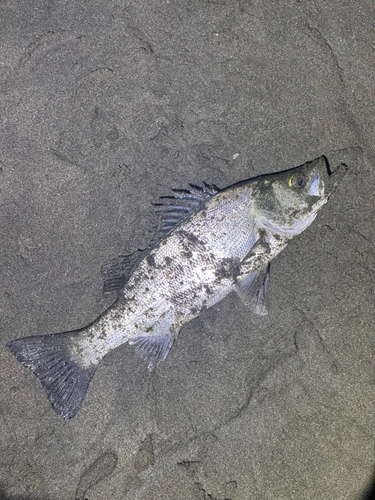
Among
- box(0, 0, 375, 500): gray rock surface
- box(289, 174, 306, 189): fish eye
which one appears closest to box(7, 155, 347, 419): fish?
box(289, 174, 306, 189): fish eye

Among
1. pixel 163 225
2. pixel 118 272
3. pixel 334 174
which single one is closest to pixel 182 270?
pixel 163 225

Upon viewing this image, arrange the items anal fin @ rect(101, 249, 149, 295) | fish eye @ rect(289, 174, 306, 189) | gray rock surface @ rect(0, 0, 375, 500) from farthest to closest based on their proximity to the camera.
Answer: gray rock surface @ rect(0, 0, 375, 500), anal fin @ rect(101, 249, 149, 295), fish eye @ rect(289, 174, 306, 189)

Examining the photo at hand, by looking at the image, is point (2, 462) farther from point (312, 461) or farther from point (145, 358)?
point (312, 461)

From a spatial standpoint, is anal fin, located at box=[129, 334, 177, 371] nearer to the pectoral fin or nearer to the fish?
the fish

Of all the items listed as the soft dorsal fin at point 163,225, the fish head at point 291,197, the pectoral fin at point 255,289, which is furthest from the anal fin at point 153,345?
the fish head at point 291,197

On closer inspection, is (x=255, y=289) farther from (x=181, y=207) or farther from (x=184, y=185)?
(x=184, y=185)

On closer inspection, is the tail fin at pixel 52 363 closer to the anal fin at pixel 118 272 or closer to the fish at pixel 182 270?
the fish at pixel 182 270

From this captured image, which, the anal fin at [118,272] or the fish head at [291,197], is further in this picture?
the anal fin at [118,272]
